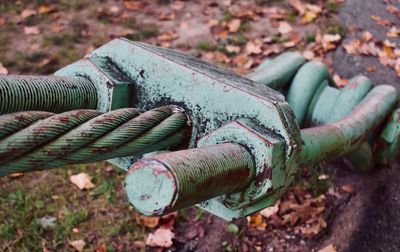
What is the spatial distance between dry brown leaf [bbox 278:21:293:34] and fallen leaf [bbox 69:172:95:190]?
76.7 inches

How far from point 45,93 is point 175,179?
477mm

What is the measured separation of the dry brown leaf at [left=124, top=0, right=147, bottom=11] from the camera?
15.5 feet

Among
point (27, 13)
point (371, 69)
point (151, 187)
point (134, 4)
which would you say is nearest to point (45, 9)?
point (27, 13)

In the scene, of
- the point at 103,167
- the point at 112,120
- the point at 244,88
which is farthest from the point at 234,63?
the point at 112,120

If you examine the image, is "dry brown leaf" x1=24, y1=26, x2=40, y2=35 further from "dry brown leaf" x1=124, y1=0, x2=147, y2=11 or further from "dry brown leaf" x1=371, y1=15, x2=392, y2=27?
"dry brown leaf" x1=371, y1=15, x2=392, y2=27

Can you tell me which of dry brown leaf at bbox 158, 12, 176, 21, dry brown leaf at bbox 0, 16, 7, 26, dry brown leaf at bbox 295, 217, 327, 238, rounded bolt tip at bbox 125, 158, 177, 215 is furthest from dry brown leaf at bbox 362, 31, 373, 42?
rounded bolt tip at bbox 125, 158, 177, 215

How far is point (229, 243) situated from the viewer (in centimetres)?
266

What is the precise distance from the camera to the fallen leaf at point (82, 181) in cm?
300

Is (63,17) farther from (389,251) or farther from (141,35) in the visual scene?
(389,251)

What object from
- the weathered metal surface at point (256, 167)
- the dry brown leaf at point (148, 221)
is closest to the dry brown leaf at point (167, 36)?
the dry brown leaf at point (148, 221)

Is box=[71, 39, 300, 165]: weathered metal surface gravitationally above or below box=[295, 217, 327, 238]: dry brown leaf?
above

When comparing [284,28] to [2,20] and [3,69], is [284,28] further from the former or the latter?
[2,20]

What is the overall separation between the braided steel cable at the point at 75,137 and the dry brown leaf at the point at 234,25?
3.04m

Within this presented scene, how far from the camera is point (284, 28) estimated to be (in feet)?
14.3
